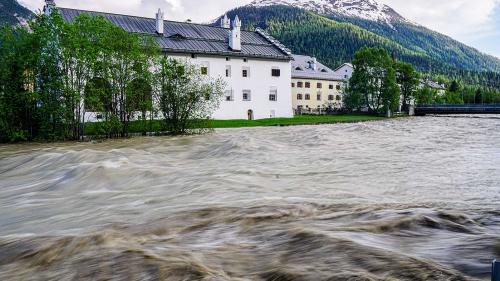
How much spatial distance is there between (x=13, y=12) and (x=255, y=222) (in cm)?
20820

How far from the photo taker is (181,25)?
52531 mm

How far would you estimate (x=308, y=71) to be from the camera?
88.6 m

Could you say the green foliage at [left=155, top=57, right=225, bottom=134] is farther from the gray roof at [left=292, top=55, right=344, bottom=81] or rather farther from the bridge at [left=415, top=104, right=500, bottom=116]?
the gray roof at [left=292, top=55, right=344, bottom=81]

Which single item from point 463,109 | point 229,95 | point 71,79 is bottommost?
point 463,109

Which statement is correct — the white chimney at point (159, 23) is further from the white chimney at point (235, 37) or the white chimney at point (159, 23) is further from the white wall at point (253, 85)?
the white chimney at point (235, 37)

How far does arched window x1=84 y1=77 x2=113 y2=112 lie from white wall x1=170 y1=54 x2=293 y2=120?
21.0m

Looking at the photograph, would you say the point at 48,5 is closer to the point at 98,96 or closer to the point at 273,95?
the point at 98,96

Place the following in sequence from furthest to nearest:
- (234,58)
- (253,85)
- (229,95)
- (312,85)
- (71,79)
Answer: (312,85) → (253,85) → (234,58) → (229,95) → (71,79)

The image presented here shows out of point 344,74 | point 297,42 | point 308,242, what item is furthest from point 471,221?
point 297,42

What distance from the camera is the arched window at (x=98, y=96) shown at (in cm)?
2664

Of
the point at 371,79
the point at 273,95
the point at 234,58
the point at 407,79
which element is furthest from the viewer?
the point at 407,79

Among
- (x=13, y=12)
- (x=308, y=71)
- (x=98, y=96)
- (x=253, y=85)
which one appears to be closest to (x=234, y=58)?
(x=253, y=85)

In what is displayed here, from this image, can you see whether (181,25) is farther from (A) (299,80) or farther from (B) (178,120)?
(A) (299,80)

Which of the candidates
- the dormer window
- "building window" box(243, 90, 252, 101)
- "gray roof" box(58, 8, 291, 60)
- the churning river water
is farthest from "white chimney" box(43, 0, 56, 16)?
the churning river water
